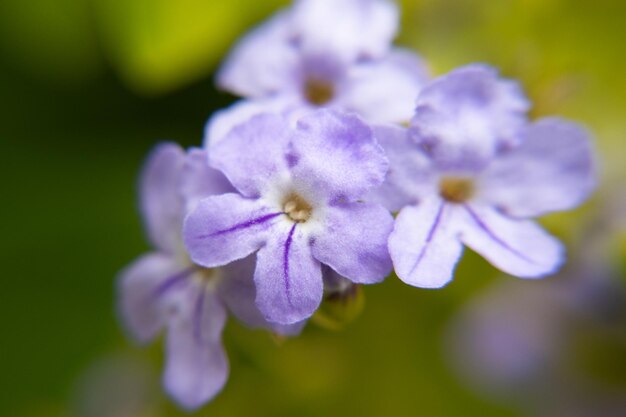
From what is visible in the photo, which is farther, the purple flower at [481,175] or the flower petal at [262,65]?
the flower petal at [262,65]

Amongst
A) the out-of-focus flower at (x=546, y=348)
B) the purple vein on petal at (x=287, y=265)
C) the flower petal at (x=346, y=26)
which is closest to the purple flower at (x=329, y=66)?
the flower petal at (x=346, y=26)

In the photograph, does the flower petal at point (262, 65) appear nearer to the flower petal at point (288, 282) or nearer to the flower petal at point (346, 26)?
the flower petal at point (346, 26)

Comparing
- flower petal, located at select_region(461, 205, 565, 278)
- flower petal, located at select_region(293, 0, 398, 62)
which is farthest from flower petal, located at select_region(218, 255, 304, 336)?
flower petal, located at select_region(293, 0, 398, 62)

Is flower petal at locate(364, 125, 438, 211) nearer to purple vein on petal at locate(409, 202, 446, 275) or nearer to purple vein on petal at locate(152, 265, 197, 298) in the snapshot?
→ purple vein on petal at locate(409, 202, 446, 275)

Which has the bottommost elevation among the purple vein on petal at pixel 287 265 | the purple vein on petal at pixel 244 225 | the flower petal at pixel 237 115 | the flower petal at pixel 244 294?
the flower petal at pixel 244 294

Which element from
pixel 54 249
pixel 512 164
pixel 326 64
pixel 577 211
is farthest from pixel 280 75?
pixel 54 249

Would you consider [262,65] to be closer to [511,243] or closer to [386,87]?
[386,87]

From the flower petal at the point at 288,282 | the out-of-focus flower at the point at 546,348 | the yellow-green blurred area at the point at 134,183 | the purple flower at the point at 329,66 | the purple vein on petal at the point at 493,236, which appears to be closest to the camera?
the flower petal at the point at 288,282
